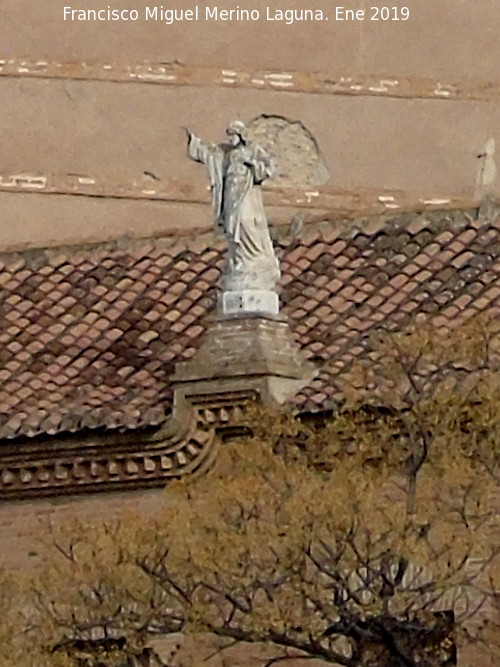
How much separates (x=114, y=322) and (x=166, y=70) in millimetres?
5745

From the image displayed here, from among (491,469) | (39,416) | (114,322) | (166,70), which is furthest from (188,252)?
(491,469)

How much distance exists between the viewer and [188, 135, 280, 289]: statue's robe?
22.4 metres

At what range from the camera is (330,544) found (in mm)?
17969

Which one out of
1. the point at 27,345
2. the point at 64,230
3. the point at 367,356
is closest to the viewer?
the point at 367,356

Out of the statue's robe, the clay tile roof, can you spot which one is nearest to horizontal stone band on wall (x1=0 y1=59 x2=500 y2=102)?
the clay tile roof

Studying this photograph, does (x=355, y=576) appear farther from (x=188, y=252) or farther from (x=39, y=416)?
(x=188, y=252)

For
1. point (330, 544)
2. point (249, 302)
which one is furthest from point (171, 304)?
point (330, 544)

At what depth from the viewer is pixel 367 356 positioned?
72.4 feet

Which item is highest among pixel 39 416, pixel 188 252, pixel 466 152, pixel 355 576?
pixel 466 152

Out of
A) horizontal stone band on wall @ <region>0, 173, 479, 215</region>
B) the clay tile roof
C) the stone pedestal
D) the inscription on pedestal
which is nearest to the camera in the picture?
the stone pedestal

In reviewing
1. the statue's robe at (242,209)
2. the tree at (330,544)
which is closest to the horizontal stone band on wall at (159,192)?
the statue's robe at (242,209)

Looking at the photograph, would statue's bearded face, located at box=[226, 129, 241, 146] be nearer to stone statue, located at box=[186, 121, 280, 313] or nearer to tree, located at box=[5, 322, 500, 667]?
stone statue, located at box=[186, 121, 280, 313]

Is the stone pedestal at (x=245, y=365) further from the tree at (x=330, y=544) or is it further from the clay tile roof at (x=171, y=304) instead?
the tree at (x=330, y=544)

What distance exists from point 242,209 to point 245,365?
119cm
